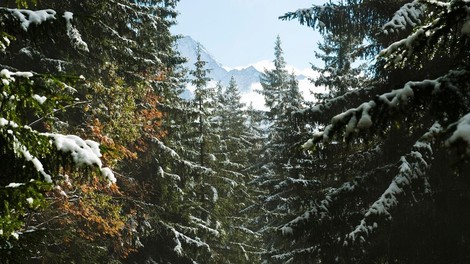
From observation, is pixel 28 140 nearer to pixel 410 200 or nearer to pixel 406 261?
pixel 410 200

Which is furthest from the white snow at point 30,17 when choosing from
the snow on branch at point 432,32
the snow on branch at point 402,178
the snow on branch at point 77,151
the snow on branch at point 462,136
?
the snow on branch at point 402,178

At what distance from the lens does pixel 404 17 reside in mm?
8641

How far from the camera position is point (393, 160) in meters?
10.9

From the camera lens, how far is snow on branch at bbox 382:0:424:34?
8.45 meters

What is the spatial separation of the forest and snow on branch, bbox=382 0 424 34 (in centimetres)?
4

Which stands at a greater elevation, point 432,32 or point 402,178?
point 432,32

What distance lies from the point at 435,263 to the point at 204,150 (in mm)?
16456

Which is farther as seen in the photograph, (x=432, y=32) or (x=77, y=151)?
(x=77, y=151)

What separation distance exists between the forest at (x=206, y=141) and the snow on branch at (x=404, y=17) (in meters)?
0.04

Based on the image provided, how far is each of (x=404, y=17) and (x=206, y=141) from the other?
16352 mm

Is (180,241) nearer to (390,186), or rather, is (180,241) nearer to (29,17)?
(390,186)

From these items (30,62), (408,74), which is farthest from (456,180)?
(30,62)

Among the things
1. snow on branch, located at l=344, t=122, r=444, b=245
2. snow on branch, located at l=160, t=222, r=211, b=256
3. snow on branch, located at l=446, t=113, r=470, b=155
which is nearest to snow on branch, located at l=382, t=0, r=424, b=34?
snow on branch, located at l=344, t=122, r=444, b=245

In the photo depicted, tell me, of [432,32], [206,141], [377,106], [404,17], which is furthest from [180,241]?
[432,32]
